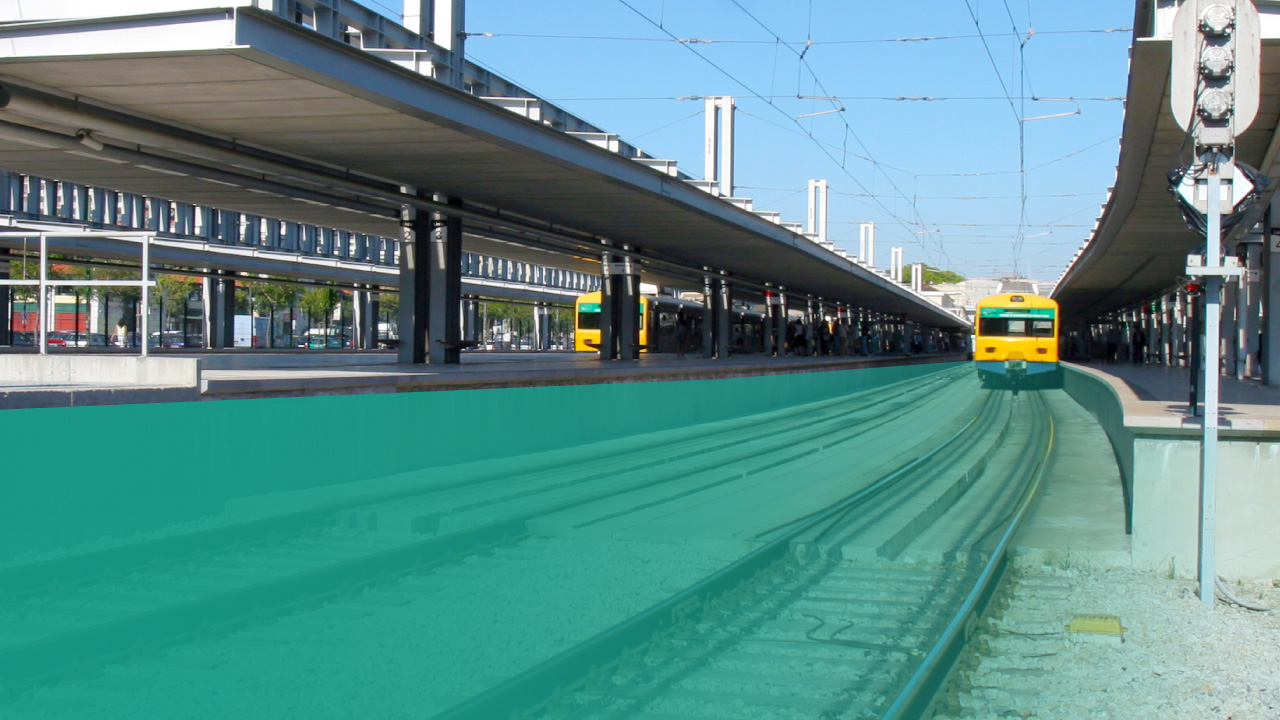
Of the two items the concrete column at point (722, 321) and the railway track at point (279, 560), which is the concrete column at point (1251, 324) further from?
the concrete column at point (722, 321)

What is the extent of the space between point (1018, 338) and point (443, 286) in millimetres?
22217

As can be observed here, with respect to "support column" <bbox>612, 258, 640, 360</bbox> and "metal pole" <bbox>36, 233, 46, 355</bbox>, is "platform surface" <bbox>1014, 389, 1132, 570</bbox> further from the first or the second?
"support column" <bbox>612, 258, 640, 360</bbox>

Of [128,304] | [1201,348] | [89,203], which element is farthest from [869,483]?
[89,203]

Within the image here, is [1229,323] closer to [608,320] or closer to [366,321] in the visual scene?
[608,320]

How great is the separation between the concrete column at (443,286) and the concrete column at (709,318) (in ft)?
66.5

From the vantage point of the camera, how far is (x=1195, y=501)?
8.59 metres

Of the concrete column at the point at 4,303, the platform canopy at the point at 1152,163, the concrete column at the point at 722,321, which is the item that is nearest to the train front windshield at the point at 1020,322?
the platform canopy at the point at 1152,163

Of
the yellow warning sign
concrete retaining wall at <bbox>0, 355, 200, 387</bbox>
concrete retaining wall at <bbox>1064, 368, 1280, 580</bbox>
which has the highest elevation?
concrete retaining wall at <bbox>0, 355, 200, 387</bbox>

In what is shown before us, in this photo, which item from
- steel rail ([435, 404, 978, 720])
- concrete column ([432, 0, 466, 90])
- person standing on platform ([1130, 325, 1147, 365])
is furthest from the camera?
person standing on platform ([1130, 325, 1147, 365])

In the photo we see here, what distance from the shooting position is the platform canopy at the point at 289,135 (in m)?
11.8

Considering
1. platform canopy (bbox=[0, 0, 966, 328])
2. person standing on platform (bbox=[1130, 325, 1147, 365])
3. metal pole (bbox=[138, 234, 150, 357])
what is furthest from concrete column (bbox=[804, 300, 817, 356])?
metal pole (bbox=[138, 234, 150, 357])

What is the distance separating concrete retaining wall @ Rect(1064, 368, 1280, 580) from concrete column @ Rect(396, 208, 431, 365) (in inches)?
662

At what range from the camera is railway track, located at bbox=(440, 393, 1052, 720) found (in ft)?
18.0

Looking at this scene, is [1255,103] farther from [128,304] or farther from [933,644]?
[128,304]
